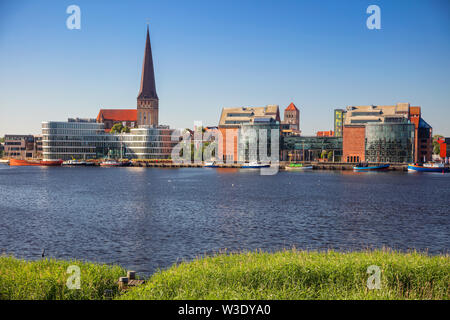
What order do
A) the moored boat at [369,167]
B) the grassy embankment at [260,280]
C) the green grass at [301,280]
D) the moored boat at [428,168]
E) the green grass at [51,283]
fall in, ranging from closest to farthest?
the green grass at [301,280] < the grassy embankment at [260,280] < the green grass at [51,283] < the moored boat at [428,168] < the moored boat at [369,167]

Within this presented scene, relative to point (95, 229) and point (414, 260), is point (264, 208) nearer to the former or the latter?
point (95, 229)

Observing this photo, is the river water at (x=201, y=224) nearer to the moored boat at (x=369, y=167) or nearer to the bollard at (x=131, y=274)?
the bollard at (x=131, y=274)

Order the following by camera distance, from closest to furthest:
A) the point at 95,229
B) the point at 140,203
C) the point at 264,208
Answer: the point at 95,229 < the point at 264,208 < the point at 140,203

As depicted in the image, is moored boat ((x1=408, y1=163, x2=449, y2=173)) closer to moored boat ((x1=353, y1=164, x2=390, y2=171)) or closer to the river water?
moored boat ((x1=353, y1=164, x2=390, y2=171))

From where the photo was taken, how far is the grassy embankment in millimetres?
20594

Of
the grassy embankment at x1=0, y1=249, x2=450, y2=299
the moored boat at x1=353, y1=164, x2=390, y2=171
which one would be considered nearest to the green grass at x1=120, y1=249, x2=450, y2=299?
the grassy embankment at x1=0, y1=249, x2=450, y2=299

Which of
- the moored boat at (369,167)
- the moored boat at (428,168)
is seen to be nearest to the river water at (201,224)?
the moored boat at (369,167)

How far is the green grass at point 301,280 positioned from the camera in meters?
20.5

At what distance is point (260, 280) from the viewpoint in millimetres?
22281

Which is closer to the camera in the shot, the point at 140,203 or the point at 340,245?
the point at 340,245
